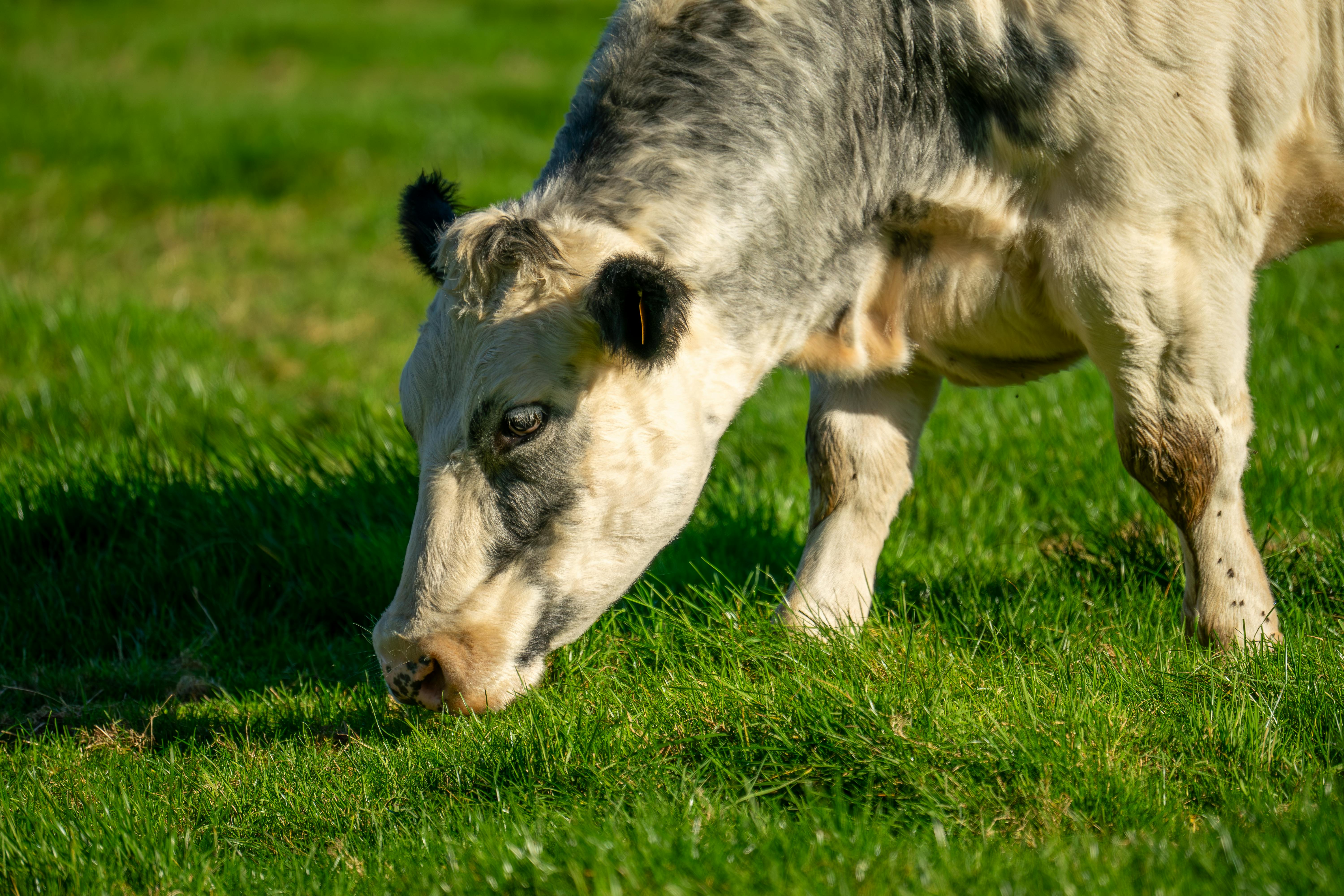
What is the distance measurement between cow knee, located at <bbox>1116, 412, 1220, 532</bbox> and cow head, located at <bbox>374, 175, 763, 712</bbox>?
48.8 inches

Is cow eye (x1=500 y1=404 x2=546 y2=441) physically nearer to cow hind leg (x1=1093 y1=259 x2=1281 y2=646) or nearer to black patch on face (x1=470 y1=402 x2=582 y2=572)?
black patch on face (x1=470 y1=402 x2=582 y2=572)

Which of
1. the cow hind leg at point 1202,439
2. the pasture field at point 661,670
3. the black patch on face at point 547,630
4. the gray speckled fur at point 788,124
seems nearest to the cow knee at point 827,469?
the pasture field at point 661,670

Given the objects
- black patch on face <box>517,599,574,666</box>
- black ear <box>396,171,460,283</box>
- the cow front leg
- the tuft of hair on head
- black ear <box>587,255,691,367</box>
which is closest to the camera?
black ear <box>587,255,691,367</box>

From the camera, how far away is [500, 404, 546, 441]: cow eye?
3047 mm

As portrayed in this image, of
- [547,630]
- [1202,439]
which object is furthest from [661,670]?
[1202,439]

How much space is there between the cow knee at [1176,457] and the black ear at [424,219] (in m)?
1.97

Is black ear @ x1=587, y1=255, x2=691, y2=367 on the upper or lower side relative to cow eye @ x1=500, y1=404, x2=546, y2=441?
upper

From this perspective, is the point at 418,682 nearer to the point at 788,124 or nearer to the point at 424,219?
the point at 424,219

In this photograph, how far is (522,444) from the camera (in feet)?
10.1

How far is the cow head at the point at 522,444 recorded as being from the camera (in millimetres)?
3033

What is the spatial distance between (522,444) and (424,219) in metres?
0.79

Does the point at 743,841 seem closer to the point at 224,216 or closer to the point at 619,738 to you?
the point at 619,738

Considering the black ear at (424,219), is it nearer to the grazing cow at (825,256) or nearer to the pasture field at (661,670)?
the grazing cow at (825,256)

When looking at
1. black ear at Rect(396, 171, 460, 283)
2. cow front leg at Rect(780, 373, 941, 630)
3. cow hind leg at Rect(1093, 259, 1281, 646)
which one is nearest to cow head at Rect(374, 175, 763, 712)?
black ear at Rect(396, 171, 460, 283)
